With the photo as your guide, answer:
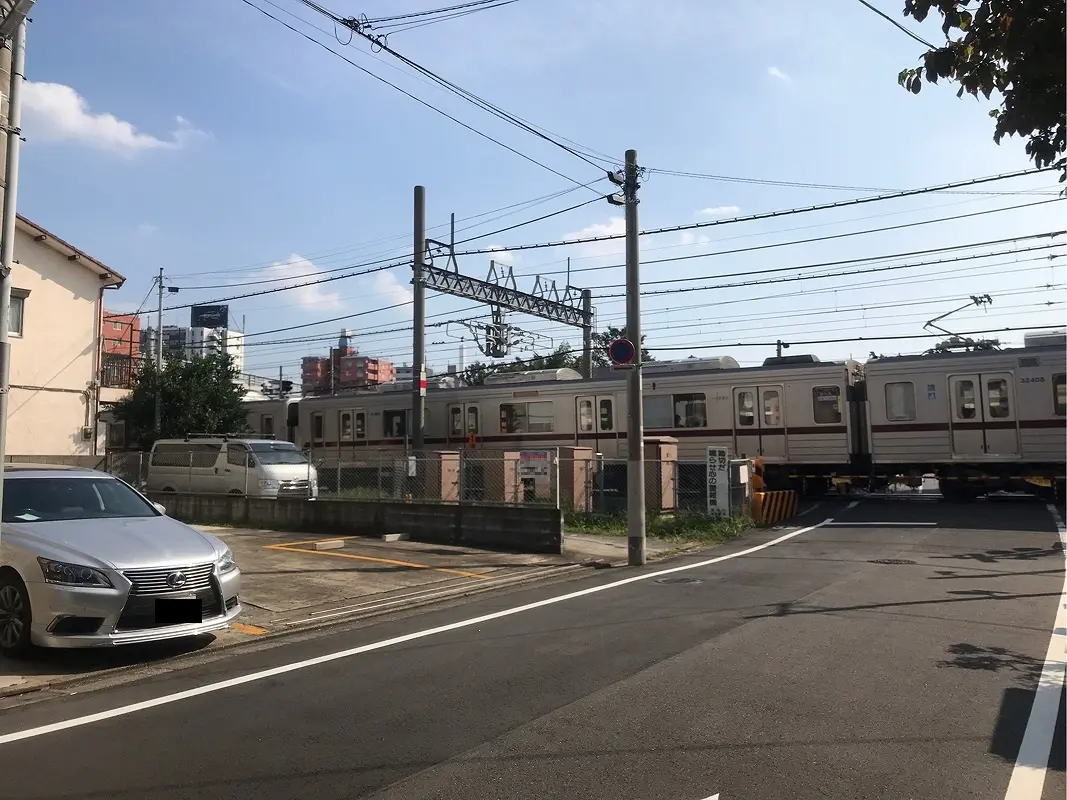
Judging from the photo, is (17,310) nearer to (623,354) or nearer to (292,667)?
(623,354)

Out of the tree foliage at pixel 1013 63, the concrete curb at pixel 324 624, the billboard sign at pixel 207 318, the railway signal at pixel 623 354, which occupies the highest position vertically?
the billboard sign at pixel 207 318

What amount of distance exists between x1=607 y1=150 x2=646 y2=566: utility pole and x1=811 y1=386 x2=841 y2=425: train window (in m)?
9.35

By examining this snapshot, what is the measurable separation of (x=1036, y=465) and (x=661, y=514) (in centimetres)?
945

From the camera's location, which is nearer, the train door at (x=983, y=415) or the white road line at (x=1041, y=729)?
the white road line at (x=1041, y=729)

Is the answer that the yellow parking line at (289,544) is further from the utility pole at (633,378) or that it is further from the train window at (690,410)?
the train window at (690,410)

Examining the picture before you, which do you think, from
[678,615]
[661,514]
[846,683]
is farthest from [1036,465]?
[846,683]

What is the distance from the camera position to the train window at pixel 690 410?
24.0 meters

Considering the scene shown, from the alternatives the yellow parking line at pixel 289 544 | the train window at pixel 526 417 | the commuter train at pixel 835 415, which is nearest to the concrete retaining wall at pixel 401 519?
the yellow parking line at pixel 289 544

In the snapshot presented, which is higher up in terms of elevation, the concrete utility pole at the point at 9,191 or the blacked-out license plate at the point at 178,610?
the concrete utility pole at the point at 9,191

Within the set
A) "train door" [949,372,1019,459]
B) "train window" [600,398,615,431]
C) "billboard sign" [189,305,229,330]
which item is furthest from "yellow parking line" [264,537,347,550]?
"billboard sign" [189,305,229,330]

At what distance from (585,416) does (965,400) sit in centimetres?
1062

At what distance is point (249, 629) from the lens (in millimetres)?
8562

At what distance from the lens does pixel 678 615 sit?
8.90m

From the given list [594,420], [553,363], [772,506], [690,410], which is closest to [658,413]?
[690,410]
